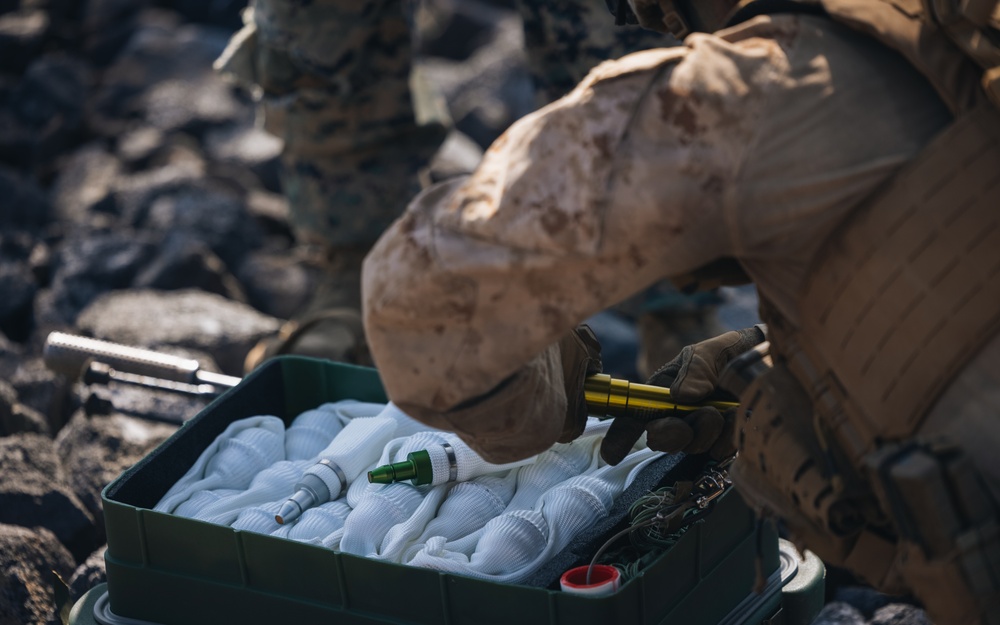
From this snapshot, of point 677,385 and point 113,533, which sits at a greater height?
point 677,385

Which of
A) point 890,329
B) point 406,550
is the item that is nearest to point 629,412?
point 406,550

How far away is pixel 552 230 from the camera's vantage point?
1.36 m

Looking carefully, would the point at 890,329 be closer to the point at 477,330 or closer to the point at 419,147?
the point at 477,330

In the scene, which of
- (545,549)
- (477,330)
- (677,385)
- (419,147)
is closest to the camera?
(477,330)

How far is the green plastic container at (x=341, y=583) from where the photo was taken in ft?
5.35

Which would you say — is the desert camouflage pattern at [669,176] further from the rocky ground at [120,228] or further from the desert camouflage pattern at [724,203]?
the rocky ground at [120,228]

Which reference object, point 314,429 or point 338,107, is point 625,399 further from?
point 338,107

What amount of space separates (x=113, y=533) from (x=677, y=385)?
886mm

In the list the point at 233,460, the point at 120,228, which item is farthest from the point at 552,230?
the point at 120,228

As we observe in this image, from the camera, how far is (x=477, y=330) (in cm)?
145

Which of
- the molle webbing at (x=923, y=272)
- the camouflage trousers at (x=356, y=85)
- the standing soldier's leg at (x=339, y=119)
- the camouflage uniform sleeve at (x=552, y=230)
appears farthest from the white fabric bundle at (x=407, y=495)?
the camouflage trousers at (x=356, y=85)

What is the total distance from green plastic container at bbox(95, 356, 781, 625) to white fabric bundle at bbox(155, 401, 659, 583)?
0.07 metres

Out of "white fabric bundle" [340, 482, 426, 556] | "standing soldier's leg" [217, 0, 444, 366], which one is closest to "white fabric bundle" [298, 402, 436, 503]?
"white fabric bundle" [340, 482, 426, 556]

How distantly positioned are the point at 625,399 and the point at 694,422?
106 mm
